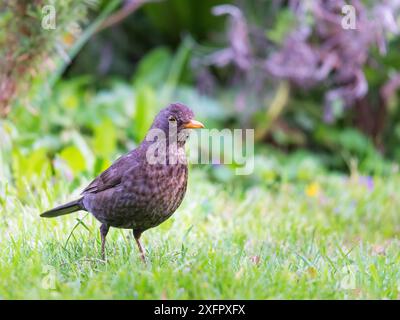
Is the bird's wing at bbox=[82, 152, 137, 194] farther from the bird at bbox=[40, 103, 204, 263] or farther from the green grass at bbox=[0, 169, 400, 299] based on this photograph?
the green grass at bbox=[0, 169, 400, 299]

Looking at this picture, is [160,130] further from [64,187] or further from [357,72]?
[357,72]

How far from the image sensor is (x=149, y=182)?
321 centimetres

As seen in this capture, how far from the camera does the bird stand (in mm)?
3197

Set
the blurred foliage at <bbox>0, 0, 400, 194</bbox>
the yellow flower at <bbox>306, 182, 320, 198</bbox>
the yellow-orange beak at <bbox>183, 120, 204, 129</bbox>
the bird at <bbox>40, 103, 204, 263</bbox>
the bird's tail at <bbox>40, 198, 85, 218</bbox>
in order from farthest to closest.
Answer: the blurred foliage at <bbox>0, 0, 400, 194</bbox>
the yellow flower at <bbox>306, 182, 320, 198</bbox>
the bird's tail at <bbox>40, 198, 85, 218</bbox>
the yellow-orange beak at <bbox>183, 120, 204, 129</bbox>
the bird at <bbox>40, 103, 204, 263</bbox>

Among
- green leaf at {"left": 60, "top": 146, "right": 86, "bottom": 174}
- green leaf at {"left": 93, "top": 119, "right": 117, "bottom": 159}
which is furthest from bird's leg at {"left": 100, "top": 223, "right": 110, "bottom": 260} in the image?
green leaf at {"left": 93, "top": 119, "right": 117, "bottom": 159}

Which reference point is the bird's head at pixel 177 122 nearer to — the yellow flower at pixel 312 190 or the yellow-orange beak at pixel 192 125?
the yellow-orange beak at pixel 192 125

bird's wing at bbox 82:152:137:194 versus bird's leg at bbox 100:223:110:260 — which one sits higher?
bird's wing at bbox 82:152:137:194

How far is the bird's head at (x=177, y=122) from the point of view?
3350 millimetres

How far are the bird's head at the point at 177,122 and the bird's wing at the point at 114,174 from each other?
222 millimetres

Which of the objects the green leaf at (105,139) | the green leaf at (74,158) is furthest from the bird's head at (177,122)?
the green leaf at (105,139)

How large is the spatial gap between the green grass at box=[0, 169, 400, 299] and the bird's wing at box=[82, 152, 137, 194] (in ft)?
0.83

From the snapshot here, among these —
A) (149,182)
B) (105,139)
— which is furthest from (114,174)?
(105,139)

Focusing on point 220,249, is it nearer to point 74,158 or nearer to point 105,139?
point 74,158

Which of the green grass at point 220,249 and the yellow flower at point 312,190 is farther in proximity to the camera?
the yellow flower at point 312,190
